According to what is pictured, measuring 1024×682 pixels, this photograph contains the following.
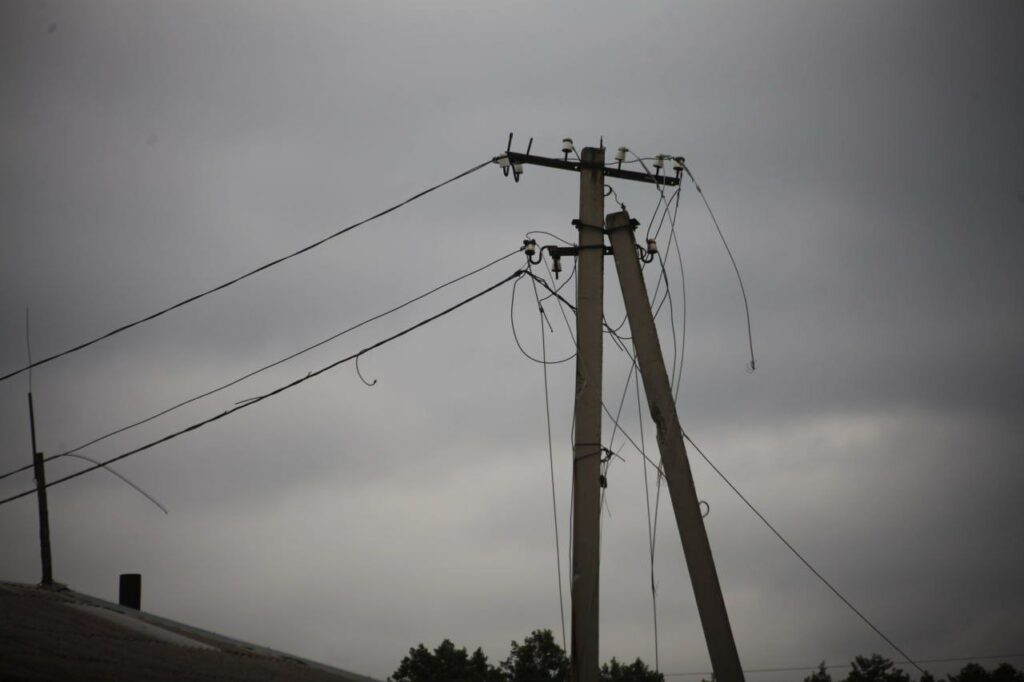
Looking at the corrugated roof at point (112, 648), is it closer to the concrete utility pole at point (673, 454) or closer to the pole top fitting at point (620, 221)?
the concrete utility pole at point (673, 454)

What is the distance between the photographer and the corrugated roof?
26.7 ft

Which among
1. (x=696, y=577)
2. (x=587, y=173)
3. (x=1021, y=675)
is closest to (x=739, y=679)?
(x=696, y=577)

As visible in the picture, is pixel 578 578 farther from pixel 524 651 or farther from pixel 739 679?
pixel 524 651

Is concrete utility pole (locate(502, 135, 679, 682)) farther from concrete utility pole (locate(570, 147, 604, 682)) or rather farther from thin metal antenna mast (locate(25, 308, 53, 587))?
thin metal antenna mast (locate(25, 308, 53, 587))

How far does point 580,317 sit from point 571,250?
3.10 ft

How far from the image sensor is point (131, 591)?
14406 mm

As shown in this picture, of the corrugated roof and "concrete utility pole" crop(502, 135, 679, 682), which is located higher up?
"concrete utility pole" crop(502, 135, 679, 682)

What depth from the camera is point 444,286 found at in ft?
44.3

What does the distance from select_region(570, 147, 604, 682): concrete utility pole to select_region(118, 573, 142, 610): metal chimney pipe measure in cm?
673

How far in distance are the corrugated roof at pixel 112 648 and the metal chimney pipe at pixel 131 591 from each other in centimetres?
99

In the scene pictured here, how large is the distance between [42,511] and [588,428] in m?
7.36

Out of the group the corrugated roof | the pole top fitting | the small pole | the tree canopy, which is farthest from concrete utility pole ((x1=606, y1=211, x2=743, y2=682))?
the tree canopy

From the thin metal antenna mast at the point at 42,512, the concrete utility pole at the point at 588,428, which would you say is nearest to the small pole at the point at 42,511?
the thin metal antenna mast at the point at 42,512

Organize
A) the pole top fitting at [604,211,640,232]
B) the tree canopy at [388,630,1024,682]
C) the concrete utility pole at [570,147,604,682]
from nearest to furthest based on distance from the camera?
the concrete utility pole at [570,147,604,682] → the pole top fitting at [604,211,640,232] → the tree canopy at [388,630,1024,682]
